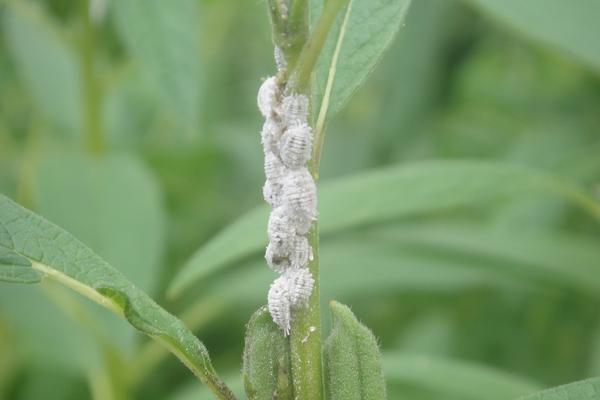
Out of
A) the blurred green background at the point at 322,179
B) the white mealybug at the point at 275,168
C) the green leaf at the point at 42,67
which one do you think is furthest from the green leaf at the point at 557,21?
the green leaf at the point at 42,67

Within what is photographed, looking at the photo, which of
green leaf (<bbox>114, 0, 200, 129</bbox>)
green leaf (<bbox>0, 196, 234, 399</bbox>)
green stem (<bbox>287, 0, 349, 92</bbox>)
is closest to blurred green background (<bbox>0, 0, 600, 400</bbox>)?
green leaf (<bbox>114, 0, 200, 129</bbox>)

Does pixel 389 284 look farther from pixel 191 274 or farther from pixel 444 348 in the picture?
pixel 191 274

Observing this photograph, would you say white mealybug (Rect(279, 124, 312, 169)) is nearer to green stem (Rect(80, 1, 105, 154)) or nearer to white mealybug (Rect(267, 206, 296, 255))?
white mealybug (Rect(267, 206, 296, 255))

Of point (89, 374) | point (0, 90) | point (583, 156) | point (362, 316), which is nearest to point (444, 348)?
point (362, 316)

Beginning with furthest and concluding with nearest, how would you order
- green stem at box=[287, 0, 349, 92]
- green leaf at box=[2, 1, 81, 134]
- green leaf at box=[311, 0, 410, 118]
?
green leaf at box=[2, 1, 81, 134], green leaf at box=[311, 0, 410, 118], green stem at box=[287, 0, 349, 92]

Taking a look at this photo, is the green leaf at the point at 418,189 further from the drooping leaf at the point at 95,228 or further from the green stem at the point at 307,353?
the green stem at the point at 307,353

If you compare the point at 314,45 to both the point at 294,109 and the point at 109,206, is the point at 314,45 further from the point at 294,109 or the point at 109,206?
the point at 109,206
